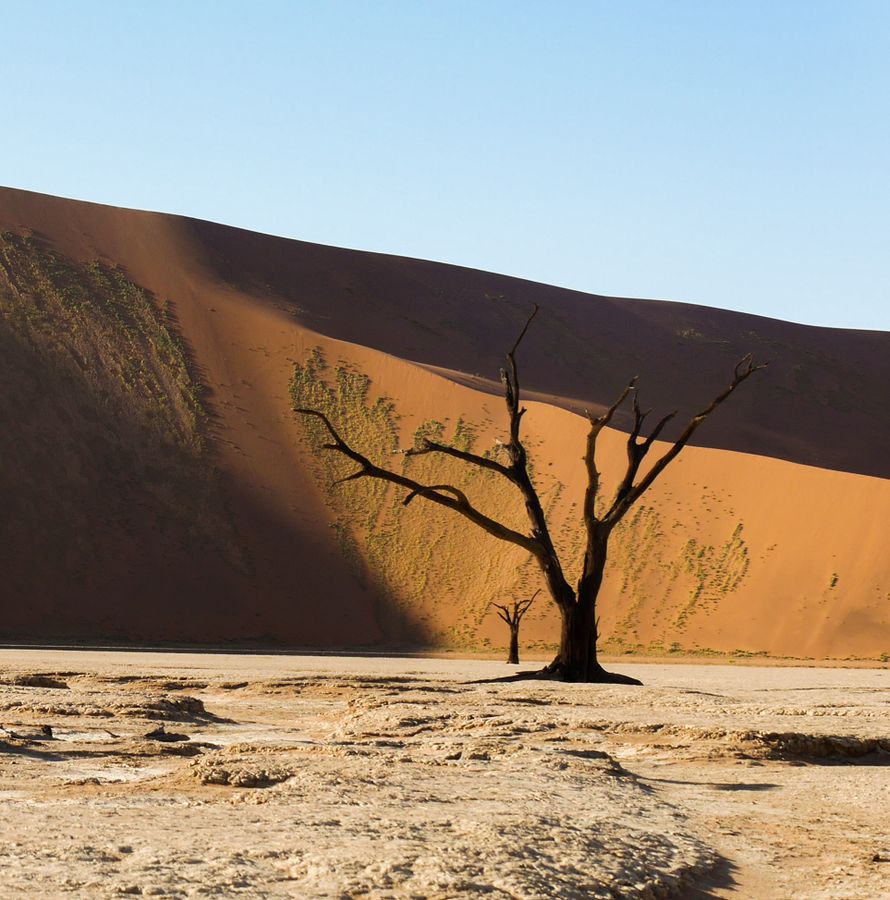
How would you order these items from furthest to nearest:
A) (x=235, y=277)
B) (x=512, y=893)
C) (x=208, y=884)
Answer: (x=235, y=277), (x=512, y=893), (x=208, y=884)

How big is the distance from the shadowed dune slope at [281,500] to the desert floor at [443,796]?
2579cm

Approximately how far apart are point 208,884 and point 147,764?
156 inches

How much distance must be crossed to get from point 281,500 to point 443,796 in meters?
42.3

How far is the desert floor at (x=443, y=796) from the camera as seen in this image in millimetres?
5109

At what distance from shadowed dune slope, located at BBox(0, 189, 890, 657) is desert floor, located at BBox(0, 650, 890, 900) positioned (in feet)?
84.6

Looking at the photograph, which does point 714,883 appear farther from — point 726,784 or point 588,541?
point 588,541

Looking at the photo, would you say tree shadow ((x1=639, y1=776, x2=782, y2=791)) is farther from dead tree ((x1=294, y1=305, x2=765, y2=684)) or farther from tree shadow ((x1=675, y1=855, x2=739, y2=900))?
dead tree ((x1=294, y1=305, x2=765, y2=684))

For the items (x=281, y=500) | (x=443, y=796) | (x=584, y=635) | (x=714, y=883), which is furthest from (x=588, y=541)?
(x=281, y=500)

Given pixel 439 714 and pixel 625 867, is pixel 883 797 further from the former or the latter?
pixel 439 714

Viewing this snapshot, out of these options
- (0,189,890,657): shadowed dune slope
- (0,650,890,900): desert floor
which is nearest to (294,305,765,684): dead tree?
(0,650,890,900): desert floor

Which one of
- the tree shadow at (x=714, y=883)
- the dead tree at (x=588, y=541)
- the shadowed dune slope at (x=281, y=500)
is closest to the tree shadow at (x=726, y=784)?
the tree shadow at (x=714, y=883)

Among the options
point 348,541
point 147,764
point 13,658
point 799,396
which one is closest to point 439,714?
point 147,764

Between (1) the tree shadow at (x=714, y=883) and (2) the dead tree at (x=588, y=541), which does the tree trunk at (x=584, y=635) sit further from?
(1) the tree shadow at (x=714, y=883)

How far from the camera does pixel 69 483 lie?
46.0 meters
